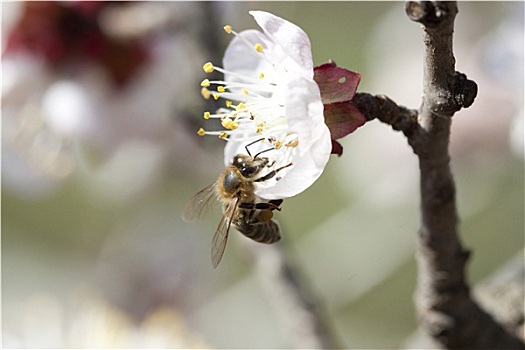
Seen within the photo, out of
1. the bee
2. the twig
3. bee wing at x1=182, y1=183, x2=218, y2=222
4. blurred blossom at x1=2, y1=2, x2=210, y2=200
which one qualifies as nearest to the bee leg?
the bee

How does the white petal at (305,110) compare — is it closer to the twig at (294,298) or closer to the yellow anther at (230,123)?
the yellow anther at (230,123)

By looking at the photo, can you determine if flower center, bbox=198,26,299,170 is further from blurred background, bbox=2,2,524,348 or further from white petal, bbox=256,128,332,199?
blurred background, bbox=2,2,524,348

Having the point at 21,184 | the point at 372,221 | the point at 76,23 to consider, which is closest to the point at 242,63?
the point at 76,23

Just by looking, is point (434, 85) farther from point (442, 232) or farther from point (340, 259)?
point (340, 259)

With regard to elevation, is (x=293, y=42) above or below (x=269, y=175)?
above

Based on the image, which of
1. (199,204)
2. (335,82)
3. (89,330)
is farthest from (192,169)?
(335,82)

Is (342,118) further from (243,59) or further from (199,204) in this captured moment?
(199,204)
